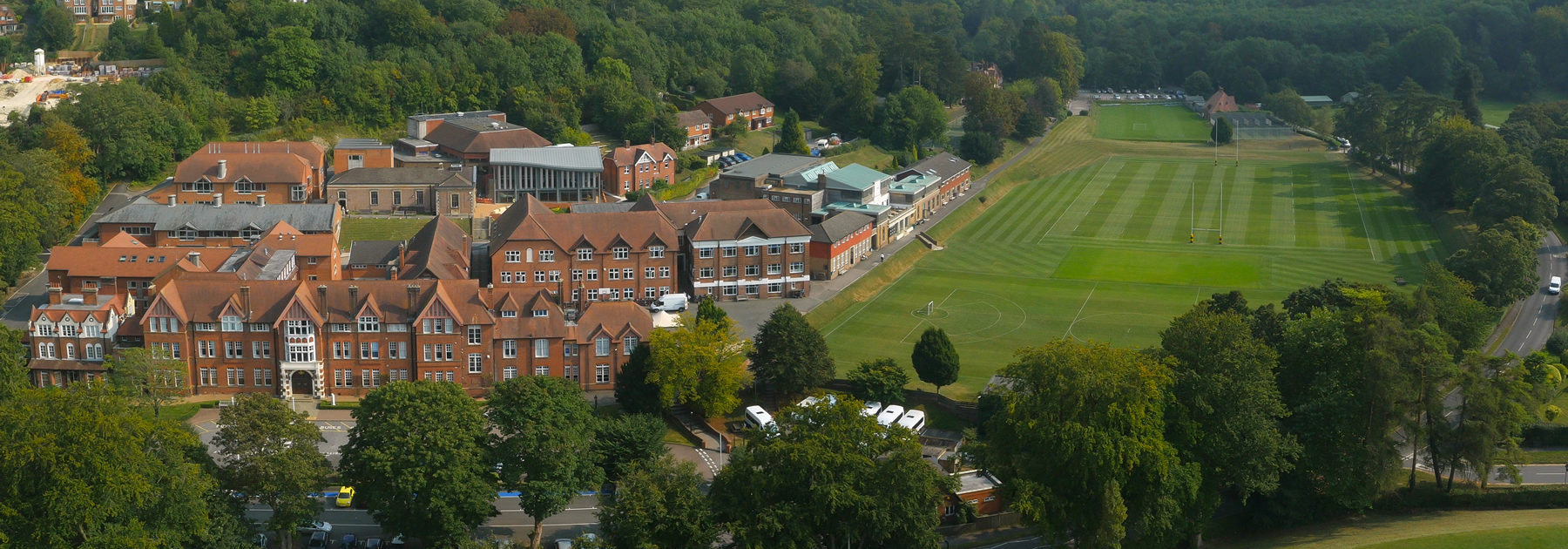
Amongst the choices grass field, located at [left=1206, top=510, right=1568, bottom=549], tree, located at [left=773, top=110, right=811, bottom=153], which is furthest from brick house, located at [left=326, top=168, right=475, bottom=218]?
grass field, located at [left=1206, top=510, right=1568, bottom=549]

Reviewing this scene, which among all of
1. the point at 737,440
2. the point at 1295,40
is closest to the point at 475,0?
the point at 737,440

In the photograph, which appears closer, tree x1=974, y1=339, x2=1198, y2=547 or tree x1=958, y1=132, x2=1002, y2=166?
tree x1=974, y1=339, x2=1198, y2=547

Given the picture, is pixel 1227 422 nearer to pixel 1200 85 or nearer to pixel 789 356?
pixel 789 356

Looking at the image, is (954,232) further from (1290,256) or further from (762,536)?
(762,536)

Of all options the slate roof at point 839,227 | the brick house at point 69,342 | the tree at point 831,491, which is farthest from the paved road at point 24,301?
the slate roof at point 839,227

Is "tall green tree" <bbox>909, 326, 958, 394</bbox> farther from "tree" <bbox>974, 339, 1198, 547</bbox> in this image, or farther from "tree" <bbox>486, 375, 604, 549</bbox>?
"tree" <bbox>486, 375, 604, 549</bbox>
